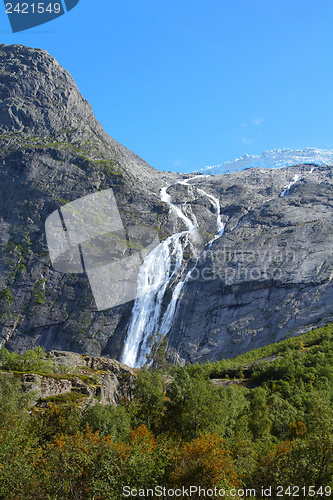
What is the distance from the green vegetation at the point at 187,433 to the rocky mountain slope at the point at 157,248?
1113 centimetres

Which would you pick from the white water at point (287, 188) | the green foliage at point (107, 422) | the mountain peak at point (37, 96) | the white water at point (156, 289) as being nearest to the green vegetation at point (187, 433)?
the green foliage at point (107, 422)

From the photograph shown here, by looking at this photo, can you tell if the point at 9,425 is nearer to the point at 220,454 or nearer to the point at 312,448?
the point at 220,454

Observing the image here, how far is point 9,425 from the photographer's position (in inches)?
1038

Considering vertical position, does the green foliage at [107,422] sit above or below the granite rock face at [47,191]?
below

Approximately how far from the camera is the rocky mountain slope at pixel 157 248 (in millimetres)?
75562

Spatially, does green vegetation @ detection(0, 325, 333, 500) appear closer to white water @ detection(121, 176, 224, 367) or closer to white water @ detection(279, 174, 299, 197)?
white water @ detection(121, 176, 224, 367)

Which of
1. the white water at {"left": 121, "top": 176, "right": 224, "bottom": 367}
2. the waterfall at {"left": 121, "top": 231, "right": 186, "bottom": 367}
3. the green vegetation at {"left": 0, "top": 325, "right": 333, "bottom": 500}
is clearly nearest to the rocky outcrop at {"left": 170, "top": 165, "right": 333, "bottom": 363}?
the white water at {"left": 121, "top": 176, "right": 224, "bottom": 367}

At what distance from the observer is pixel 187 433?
32625mm

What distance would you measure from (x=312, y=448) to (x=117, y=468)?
9729 millimetres

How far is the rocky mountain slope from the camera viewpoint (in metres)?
75.6

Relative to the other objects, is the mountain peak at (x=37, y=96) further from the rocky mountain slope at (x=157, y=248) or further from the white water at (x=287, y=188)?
the white water at (x=287, y=188)

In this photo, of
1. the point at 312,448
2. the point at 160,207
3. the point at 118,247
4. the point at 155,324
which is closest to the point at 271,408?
the point at 312,448

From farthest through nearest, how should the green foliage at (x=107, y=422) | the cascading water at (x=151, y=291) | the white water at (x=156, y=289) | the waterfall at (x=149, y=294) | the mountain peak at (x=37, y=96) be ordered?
the mountain peak at (x=37, y=96) < the white water at (x=156, y=289) < the cascading water at (x=151, y=291) < the waterfall at (x=149, y=294) < the green foliage at (x=107, y=422)

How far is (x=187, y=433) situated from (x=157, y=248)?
66821 millimetres
